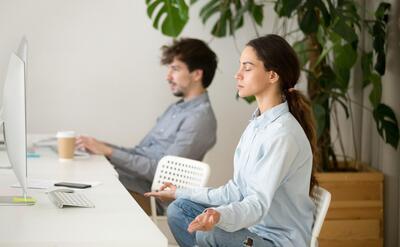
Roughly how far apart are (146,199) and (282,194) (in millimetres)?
1582

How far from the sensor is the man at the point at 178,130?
3.96 m

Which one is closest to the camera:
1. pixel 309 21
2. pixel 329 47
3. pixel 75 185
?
pixel 75 185

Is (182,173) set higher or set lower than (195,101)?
lower

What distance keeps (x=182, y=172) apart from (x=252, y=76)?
0.79m

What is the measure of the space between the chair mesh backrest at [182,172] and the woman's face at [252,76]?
1.92ft

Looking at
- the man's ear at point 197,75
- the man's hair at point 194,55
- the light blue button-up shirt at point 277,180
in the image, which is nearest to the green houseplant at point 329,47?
the man's hair at point 194,55

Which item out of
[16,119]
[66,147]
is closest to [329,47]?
[66,147]

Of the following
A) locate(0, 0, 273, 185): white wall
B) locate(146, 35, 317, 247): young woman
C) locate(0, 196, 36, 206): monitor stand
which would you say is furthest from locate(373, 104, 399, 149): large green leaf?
locate(0, 196, 36, 206): monitor stand

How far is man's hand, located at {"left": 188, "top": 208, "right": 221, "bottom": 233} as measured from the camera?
2.26m

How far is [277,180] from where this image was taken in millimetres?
2520

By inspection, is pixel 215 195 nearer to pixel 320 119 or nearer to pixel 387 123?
pixel 320 119

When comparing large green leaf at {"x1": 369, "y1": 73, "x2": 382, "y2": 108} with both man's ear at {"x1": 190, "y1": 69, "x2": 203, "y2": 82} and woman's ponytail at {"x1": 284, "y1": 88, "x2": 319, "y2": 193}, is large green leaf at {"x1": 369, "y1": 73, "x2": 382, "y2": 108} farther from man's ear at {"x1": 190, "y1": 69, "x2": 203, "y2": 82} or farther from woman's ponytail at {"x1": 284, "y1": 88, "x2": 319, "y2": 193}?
woman's ponytail at {"x1": 284, "y1": 88, "x2": 319, "y2": 193}

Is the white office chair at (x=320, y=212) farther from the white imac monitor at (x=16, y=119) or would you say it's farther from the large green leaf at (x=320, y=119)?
the large green leaf at (x=320, y=119)

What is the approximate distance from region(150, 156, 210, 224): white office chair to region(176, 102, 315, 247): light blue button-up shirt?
21.9 inches
